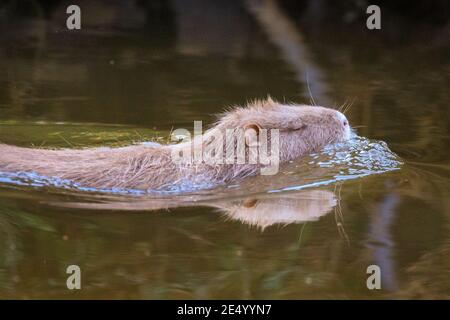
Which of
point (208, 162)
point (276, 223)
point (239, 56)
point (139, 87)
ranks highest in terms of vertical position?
point (239, 56)

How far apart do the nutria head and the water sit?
0.11 meters

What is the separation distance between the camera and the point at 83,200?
519 centimetres

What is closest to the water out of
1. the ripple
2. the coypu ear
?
the ripple

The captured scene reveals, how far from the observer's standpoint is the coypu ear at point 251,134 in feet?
18.5

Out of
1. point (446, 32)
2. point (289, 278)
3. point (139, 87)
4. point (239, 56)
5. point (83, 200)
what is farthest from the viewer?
point (446, 32)

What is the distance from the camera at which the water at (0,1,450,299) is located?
411 centimetres

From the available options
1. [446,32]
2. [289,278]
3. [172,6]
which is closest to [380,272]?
[289,278]

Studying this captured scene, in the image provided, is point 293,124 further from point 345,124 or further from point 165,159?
point 165,159

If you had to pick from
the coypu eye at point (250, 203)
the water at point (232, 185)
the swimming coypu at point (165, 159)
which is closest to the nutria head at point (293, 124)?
the swimming coypu at point (165, 159)

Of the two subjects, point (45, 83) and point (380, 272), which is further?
point (45, 83)

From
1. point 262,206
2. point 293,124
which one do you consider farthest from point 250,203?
point 293,124

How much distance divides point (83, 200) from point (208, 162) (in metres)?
0.90
